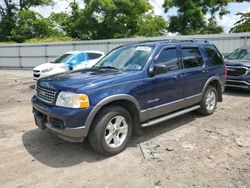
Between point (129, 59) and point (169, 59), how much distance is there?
0.84 m

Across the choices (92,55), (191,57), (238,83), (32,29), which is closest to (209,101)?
(191,57)

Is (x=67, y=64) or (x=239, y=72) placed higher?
(x=67, y=64)

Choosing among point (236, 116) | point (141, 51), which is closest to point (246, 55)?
point (236, 116)

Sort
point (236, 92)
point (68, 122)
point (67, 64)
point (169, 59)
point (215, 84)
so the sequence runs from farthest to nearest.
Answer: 1. point (67, 64)
2. point (236, 92)
3. point (215, 84)
4. point (169, 59)
5. point (68, 122)

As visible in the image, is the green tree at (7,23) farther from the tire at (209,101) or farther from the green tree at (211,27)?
the tire at (209,101)

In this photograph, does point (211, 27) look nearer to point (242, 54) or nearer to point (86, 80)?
point (242, 54)

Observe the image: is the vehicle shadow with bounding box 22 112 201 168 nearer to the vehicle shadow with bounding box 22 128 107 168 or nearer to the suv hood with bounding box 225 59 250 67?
the vehicle shadow with bounding box 22 128 107 168

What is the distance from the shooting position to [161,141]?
4.90 meters

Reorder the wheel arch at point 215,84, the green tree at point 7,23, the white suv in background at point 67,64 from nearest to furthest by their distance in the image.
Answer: the wheel arch at point 215,84 < the white suv in background at point 67,64 < the green tree at point 7,23

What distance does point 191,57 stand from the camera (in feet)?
18.9

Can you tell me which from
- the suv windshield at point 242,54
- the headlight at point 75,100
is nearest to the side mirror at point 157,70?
the headlight at point 75,100

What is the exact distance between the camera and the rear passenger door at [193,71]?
549 centimetres

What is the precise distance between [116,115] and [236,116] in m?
3.72

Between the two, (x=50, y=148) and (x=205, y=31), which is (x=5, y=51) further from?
(x=50, y=148)
